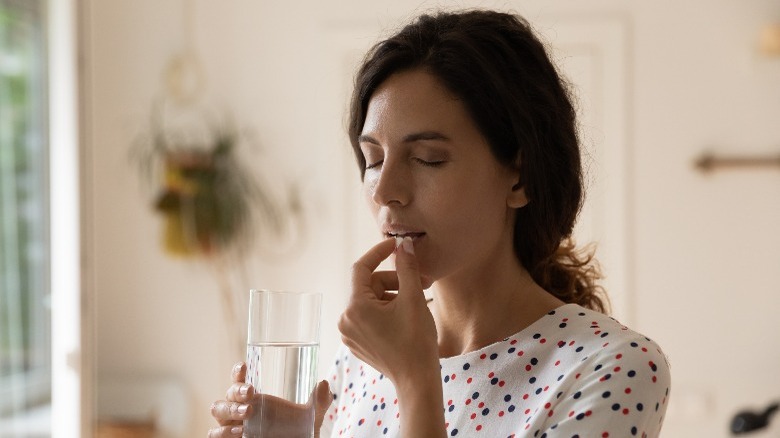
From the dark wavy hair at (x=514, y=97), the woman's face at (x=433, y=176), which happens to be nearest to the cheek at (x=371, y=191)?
the woman's face at (x=433, y=176)

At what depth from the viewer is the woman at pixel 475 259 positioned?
1.08 m

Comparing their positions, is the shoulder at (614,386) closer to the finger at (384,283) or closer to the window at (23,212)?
the finger at (384,283)

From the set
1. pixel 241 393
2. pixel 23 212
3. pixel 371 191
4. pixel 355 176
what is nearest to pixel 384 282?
pixel 371 191

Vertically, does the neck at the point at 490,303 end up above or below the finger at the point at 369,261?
below

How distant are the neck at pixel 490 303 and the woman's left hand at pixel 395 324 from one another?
0.12 meters

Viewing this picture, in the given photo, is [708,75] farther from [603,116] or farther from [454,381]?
[454,381]

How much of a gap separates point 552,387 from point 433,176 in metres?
0.29

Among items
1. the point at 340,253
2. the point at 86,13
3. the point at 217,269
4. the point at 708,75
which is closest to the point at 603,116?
the point at 708,75

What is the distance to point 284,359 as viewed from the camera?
1080 millimetres

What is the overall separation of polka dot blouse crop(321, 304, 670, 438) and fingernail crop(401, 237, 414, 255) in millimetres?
181

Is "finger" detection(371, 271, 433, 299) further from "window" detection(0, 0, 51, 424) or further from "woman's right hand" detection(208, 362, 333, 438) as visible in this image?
"window" detection(0, 0, 51, 424)

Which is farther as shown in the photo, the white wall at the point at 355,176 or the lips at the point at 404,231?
the white wall at the point at 355,176

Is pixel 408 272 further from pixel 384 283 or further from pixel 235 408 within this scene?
Answer: pixel 235 408

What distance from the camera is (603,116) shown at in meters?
3.77
